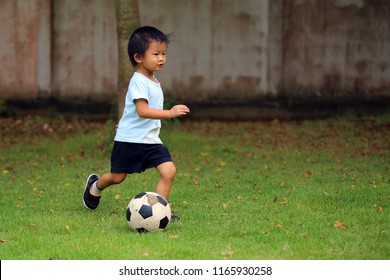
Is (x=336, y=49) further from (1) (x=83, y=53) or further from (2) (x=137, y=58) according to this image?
(2) (x=137, y=58)

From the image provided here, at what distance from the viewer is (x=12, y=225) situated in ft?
23.3

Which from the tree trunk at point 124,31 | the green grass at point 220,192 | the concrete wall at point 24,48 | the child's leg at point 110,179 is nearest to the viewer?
the green grass at point 220,192

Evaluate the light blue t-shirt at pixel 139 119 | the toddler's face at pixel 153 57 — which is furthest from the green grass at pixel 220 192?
the toddler's face at pixel 153 57

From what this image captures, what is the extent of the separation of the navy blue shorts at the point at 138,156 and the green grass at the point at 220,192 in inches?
19.1

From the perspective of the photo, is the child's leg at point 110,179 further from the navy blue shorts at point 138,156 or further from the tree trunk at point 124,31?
the tree trunk at point 124,31

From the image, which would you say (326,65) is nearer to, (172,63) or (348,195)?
(172,63)

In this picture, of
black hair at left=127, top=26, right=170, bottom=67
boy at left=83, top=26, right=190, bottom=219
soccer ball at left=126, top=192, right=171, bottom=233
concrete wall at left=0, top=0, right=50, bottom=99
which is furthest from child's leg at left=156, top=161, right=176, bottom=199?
concrete wall at left=0, top=0, right=50, bottom=99

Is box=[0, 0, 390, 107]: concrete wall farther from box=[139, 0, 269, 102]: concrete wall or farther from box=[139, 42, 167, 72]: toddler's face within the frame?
box=[139, 42, 167, 72]: toddler's face

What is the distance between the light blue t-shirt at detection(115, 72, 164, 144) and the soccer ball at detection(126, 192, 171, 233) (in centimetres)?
64

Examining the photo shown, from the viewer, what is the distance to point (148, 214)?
6.62 meters

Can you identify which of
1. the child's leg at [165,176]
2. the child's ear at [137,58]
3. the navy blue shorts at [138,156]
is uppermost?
the child's ear at [137,58]

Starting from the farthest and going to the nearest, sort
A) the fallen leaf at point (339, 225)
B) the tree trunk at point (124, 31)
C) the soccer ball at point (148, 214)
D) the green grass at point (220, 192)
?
the tree trunk at point (124, 31) < the fallen leaf at point (339, 225) < the soccer ball at point (148, 214) < the green grass at point (220, 192)

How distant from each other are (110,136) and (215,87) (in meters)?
3.74

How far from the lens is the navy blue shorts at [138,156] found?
7188 millimetres
